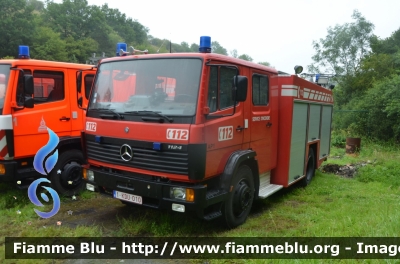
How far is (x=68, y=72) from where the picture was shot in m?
6.08

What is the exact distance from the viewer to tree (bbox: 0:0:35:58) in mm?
37688

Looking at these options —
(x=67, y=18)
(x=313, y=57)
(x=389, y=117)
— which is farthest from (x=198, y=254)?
(x=67, y=18)

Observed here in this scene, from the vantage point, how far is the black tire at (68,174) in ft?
19.4

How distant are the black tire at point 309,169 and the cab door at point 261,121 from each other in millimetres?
1990

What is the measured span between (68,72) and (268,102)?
3535mm

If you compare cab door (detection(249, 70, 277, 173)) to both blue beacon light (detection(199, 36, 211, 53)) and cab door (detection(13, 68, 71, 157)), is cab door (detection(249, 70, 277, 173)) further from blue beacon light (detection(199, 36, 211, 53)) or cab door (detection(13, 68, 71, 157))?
cab door (detection(13, 68, 71, 157))

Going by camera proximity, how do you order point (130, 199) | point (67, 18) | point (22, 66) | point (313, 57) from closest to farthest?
point (130, 199) → point (22, 66) → point (313, 57) → point (67, 18)

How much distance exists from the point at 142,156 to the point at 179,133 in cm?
61

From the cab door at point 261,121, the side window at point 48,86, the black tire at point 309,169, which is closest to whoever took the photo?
the cab door at point 261,121

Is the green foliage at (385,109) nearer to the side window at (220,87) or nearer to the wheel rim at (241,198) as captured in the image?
the wheel rim at (241,198)

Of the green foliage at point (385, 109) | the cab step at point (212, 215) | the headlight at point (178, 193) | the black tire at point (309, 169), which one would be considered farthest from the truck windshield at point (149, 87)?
the green foliage at point (385, 109)

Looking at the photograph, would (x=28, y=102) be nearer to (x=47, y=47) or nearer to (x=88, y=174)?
(x=88, y=174)

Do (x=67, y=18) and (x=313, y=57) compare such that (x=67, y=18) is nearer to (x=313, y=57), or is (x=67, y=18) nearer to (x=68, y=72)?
(x=313, y=57)

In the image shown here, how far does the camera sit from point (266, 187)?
5805 mm
